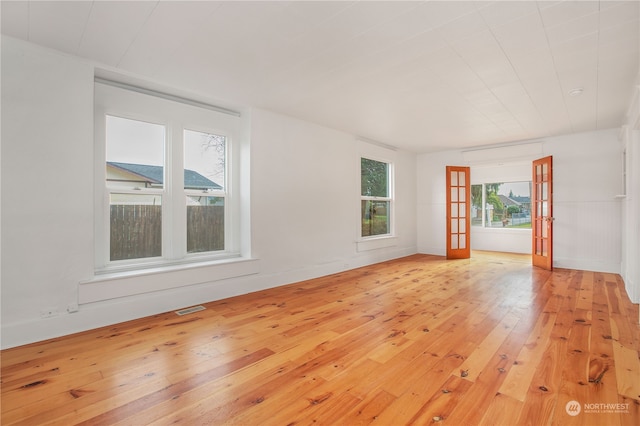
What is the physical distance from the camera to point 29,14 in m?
2.12

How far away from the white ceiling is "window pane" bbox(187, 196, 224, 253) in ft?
4.32

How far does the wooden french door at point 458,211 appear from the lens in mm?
6812

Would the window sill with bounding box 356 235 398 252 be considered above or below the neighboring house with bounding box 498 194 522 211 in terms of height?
A: below

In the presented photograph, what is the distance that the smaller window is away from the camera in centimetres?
600

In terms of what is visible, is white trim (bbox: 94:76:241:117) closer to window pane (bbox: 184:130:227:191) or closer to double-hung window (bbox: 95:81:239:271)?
double-hung window (bbox: 95:81:239:271)

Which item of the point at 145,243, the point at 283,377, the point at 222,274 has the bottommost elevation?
the point at 283,377

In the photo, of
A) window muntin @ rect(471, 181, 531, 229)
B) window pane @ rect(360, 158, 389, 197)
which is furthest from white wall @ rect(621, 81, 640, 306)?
window muntin @ rect(471, 181, 531, 229)

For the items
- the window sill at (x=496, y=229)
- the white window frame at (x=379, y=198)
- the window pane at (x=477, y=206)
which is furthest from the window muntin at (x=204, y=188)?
the window pane at (x=477, y=206)

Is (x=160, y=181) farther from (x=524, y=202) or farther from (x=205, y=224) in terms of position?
(x=524, y=202)

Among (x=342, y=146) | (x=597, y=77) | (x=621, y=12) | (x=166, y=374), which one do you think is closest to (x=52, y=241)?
(x=166, y=374)

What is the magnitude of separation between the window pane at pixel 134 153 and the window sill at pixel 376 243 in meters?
3.57

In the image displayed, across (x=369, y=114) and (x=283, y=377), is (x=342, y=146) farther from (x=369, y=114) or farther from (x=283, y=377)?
(x=283, y=377)

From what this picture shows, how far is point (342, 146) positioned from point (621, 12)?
12.1 feet

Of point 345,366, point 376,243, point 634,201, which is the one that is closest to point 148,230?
point 345,366
